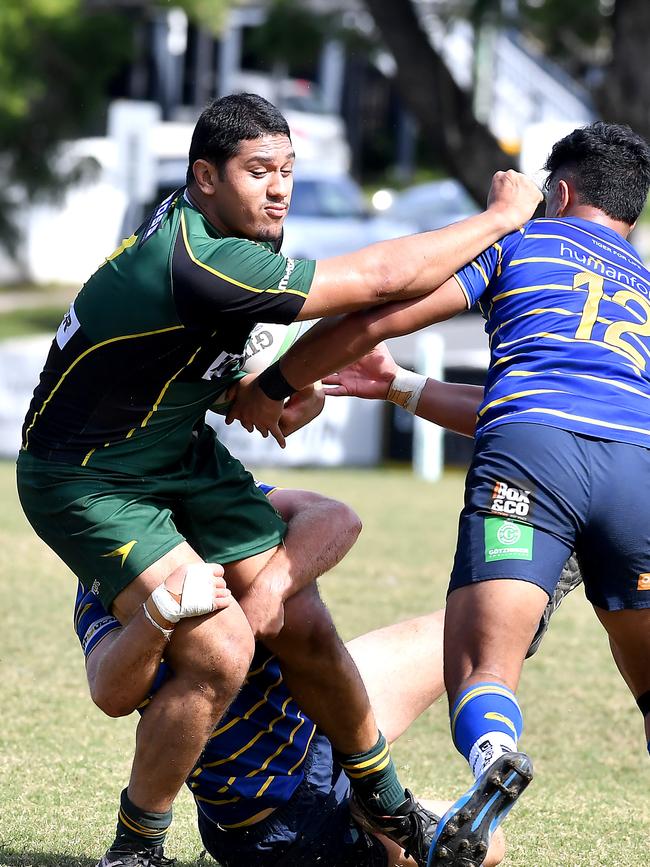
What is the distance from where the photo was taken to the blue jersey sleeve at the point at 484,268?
389cm

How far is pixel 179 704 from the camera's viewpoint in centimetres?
366

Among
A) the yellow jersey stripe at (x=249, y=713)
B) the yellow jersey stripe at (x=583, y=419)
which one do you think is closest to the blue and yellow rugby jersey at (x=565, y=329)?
the yellow jersey stripe at (x=583, y=419)

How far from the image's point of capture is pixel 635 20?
14.7 metres

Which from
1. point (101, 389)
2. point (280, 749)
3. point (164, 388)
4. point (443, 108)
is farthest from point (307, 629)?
point (443, 108)

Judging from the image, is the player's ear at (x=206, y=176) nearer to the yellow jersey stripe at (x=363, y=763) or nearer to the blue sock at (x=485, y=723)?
the blue sock at (x=485, y=723)

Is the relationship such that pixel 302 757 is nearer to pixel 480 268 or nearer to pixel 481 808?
pixel 481 808

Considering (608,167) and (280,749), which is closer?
(280,749)

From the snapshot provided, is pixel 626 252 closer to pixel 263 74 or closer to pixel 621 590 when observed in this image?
pixel 621 590

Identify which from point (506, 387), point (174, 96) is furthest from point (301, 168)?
point (506, 387)

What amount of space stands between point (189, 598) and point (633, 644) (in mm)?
1267

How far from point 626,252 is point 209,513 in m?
1.50

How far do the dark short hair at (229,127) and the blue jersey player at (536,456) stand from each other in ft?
1.96

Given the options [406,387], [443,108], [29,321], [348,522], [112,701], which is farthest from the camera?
[29,321]

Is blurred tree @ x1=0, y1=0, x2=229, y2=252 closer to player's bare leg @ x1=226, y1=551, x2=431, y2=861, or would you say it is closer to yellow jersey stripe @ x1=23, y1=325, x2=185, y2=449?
yellow jersey stripe @ x1=23, y1=325, x2=185, y2=449
